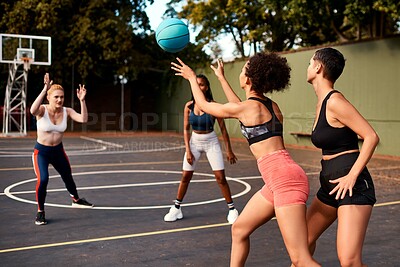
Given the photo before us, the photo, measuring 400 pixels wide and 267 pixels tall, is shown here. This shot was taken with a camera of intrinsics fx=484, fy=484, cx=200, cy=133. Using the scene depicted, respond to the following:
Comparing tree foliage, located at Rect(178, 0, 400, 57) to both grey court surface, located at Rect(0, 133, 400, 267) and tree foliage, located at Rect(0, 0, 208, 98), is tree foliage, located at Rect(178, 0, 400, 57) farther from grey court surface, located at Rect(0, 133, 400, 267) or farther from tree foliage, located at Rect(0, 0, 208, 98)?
grey court surface, located at Rect(0, 133, 400, 267)

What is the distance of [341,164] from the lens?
3432 mm

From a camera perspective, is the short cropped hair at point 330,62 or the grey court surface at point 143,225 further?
the grey court surface at point 143,225

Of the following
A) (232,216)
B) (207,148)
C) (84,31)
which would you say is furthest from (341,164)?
(84,31)

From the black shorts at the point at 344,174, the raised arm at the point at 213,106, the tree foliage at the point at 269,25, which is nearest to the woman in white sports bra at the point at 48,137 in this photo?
the raised arm at the point at 213,106

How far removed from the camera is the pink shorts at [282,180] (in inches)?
134

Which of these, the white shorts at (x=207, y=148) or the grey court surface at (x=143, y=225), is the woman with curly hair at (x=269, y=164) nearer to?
the grey court surface at (x=143, y=225)

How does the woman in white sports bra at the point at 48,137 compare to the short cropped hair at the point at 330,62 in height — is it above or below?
below

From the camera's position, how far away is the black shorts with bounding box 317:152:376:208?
3346 millimetres

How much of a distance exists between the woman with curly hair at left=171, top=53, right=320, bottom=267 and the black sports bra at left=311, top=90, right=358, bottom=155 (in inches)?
10.1

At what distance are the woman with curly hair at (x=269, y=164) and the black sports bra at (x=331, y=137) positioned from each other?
0.84ft

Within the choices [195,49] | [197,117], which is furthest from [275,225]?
[195,49]

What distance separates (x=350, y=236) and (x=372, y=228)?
3.18 meters

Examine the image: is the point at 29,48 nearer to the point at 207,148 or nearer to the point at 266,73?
the point at 207,148

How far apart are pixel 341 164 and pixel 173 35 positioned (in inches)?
90.1
